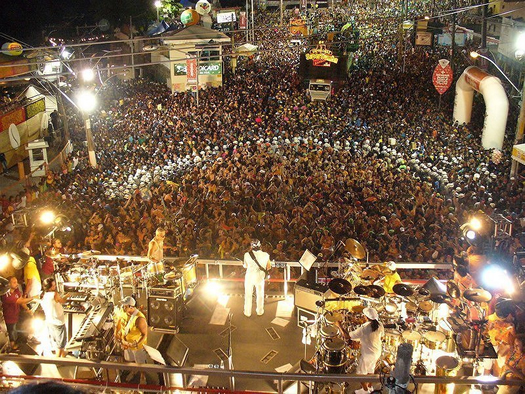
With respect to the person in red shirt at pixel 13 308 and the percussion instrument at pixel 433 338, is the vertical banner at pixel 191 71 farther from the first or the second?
the percussion instrument at pixel 433 338

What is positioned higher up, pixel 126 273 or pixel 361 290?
pixel 361 290

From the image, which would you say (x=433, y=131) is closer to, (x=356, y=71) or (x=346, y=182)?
(x=346, y=182)

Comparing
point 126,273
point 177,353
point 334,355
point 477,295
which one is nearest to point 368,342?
point 334,355

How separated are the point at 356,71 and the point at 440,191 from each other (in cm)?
1468

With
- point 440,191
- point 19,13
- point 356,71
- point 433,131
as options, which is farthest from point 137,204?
point 19,13

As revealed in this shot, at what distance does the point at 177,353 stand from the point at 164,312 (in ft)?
2.80

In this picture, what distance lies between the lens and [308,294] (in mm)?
8258

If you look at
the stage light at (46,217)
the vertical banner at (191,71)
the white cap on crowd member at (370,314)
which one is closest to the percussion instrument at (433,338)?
the white cap on crowd member at (370,314)

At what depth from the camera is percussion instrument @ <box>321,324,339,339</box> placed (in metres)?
6.37

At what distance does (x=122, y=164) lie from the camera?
1666cm

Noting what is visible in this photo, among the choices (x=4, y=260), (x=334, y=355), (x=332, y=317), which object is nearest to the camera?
(x=334, y=355)

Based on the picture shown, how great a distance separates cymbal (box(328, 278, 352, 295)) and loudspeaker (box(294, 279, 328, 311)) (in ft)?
2.16

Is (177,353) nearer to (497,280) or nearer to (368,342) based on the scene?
(368,342)

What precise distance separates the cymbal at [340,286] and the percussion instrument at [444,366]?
5.00ft
